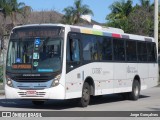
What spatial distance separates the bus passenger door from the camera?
16750mm

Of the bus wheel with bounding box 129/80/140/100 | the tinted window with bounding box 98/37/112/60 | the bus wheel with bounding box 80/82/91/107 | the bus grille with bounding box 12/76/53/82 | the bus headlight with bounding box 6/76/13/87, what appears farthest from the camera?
the bus wheel with bounding box 129/80/140/100

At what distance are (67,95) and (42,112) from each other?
1.22 m

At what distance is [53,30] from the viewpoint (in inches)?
672

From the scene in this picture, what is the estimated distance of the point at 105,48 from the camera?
64.1ft

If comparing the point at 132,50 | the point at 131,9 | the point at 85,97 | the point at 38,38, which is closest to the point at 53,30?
the point at 38,38

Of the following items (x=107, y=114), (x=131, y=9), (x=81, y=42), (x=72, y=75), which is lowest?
(x=107, y=114)

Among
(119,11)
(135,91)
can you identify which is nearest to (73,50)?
(135,91)

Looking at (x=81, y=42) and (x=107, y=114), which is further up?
(x=81, y=42)

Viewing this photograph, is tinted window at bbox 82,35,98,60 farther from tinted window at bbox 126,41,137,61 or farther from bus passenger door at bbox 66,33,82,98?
tinted window at bbox 126,41,137,61

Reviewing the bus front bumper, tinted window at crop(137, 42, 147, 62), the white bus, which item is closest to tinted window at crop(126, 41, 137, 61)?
tinted window at crop(137, 42, 147, 62)

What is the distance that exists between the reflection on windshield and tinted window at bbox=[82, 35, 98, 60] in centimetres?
155

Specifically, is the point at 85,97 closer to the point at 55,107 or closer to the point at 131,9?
the point at 55,107

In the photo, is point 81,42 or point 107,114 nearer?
point 107,114

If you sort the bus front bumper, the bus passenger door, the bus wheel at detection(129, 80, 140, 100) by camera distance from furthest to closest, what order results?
1. the bus wheel at detection(129, 80, 140, 100)
2. the bus passenger door
3. the bus front bumper
